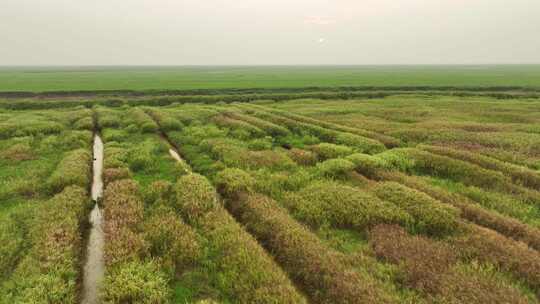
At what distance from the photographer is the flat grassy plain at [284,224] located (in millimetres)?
6371

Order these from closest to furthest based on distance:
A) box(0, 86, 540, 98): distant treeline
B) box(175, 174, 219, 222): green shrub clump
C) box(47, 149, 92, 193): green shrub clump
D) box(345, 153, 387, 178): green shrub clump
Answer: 1. box(175, 174, 219, 222): green shrub clump
2. box(47, 149, 92, 193): green shrub clump
3. box(345, 153, 387, 178): green shrub clump
4. box(0, 86, 540, 98): distant treeline

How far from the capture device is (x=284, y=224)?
8883 millimetres

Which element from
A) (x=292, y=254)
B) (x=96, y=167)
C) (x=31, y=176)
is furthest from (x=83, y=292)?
(x=96, y=167)

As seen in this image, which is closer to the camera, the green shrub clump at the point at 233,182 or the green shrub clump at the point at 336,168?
the green shrub clump at the point at 233,182

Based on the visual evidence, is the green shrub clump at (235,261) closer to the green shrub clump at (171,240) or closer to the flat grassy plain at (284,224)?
the flat grassy plain at (284,224)

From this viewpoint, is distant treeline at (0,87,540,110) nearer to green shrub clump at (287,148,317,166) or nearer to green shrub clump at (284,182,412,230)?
green shrub clump at (287,148,317,166)

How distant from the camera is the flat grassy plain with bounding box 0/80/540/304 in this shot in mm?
6371

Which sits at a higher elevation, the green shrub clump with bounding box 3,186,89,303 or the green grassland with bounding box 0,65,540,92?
the green grassland with bounding box 0,65,540,92

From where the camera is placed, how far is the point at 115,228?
874cm

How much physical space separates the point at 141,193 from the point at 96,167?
6.77m

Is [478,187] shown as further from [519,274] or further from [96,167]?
[96,167]

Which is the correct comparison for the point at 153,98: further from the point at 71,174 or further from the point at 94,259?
the point at 94,259

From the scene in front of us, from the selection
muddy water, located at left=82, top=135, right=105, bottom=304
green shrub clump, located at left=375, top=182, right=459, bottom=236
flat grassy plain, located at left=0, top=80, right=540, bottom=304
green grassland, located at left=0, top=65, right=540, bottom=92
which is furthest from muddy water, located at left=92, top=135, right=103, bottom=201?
green grassland, located at left=0, top=65, right=540, bottom=92

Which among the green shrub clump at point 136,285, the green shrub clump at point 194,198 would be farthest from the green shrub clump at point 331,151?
the green shrub clump at point 136,285
